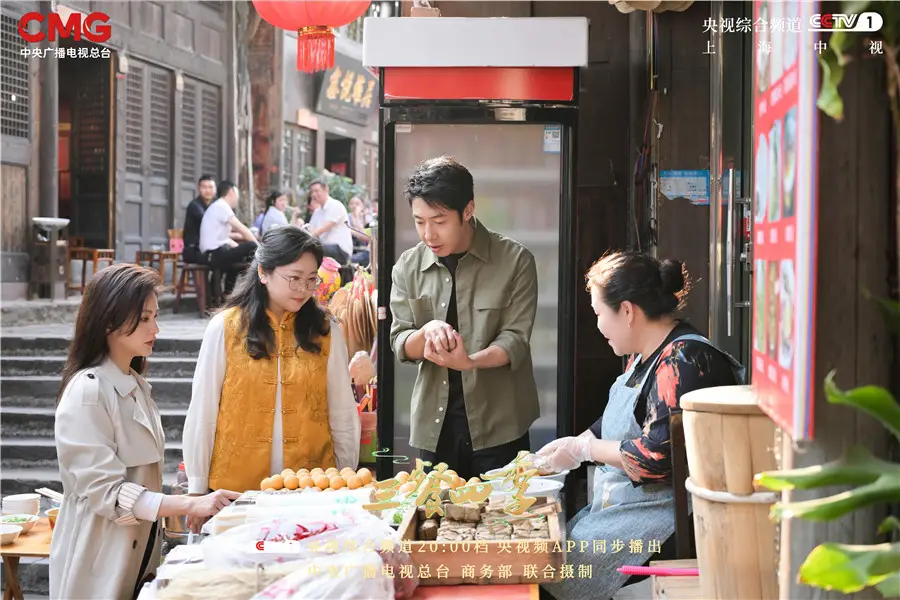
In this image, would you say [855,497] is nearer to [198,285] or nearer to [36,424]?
[36,424]

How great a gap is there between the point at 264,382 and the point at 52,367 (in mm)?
5581

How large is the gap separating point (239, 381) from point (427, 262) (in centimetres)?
93

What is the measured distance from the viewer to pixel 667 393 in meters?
2.62

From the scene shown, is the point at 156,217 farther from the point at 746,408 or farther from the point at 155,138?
the point at 746,408

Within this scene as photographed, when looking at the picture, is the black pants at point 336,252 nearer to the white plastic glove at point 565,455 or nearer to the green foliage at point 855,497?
the white plastic glove at point 565,455

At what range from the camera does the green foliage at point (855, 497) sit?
1.27m

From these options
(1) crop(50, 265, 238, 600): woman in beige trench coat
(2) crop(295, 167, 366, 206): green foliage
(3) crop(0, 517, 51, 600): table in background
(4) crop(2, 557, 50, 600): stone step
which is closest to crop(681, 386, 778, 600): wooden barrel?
(1) crop(50, 265, 238, 600): woman in beige trench coat

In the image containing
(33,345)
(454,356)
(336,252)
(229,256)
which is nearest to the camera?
(454,356)

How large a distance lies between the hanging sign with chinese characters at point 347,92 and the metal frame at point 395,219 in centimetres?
1159

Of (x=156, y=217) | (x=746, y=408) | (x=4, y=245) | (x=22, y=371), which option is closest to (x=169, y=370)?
(x=22, y=371)

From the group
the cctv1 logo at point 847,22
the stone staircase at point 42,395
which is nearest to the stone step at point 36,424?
the stone staircase at point 42,395

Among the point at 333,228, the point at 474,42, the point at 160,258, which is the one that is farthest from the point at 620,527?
the point at 160,258

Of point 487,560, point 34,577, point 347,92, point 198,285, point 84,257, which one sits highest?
point 347,92

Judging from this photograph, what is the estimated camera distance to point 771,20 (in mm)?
1606
